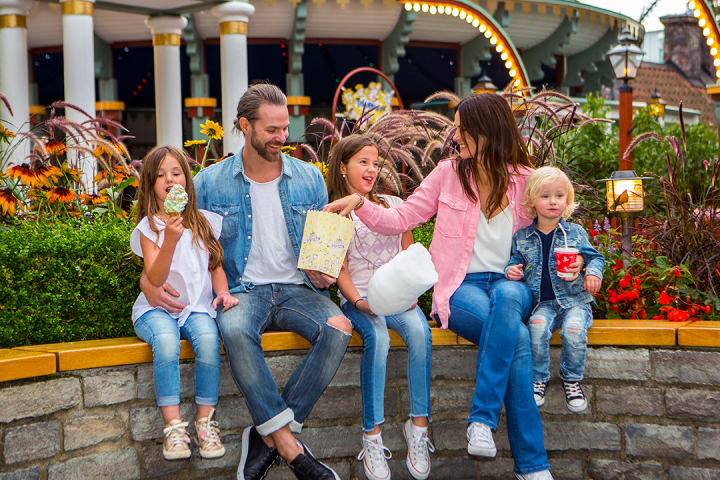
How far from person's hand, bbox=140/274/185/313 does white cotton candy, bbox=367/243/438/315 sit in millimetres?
913

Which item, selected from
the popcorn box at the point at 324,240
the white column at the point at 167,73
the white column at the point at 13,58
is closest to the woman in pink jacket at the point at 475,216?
the popcorn box at the point at 324,240

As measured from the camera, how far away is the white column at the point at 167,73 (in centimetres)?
1267

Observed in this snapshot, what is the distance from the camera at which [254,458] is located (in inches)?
141

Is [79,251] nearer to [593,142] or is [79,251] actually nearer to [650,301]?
[650,301]

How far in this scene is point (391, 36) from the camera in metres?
16.5

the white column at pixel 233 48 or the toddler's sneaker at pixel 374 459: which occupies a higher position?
the white column at pixel 233 48

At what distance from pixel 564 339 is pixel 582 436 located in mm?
602

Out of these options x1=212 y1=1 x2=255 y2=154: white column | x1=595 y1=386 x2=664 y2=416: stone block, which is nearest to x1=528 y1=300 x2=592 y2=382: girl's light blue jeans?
x1=595 y1=386 x2=664 y2=416: stone block

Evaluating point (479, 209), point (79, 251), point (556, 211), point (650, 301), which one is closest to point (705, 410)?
point (650, 301)

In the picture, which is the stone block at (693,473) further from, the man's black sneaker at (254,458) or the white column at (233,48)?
the white column at (233,48)

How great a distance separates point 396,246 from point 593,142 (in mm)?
8093

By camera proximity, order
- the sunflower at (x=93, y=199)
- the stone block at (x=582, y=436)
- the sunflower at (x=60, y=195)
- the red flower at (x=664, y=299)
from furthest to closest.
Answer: the sunflower at (x=93, y=199), the sunflower at (x=60, y=195), the red flower at (x=664, y=299), the stone block at (x=582, y=436)

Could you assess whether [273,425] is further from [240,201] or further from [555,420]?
[555,420]

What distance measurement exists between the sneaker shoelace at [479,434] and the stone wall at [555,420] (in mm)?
559
